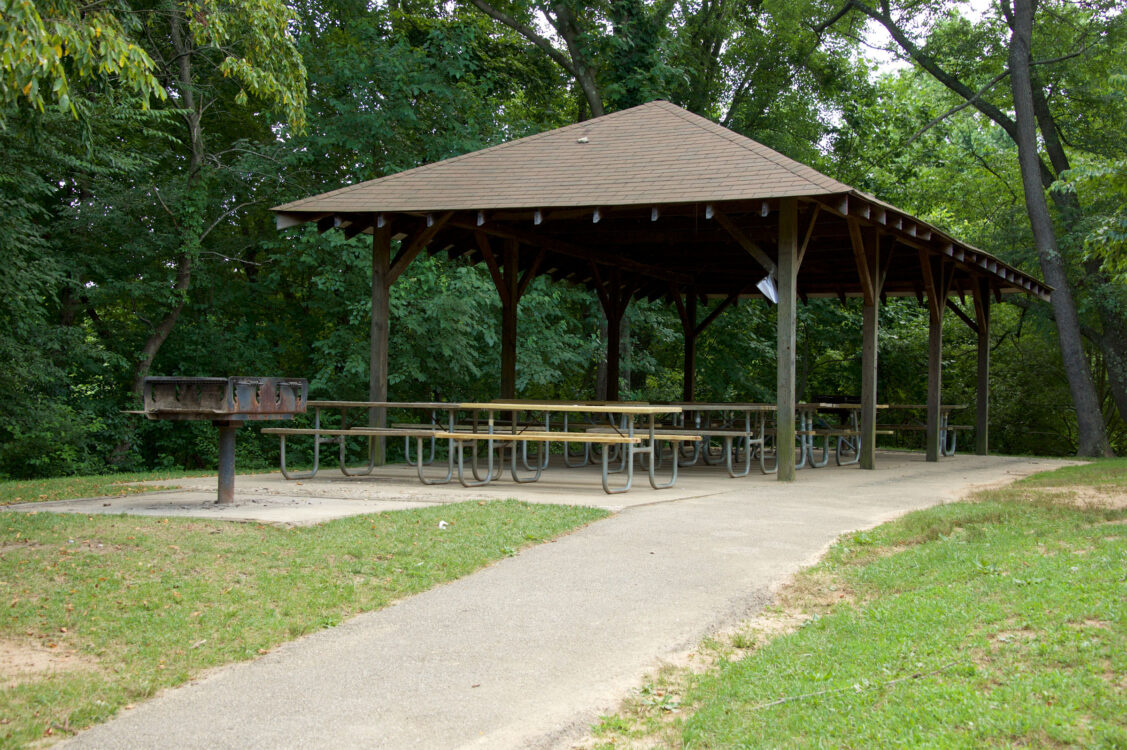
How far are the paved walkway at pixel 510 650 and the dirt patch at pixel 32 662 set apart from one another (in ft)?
1.86

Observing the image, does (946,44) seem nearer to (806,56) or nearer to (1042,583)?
(806,56)

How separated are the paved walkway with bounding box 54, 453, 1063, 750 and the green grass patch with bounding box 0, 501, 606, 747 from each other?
182 mm

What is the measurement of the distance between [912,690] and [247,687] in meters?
2.67

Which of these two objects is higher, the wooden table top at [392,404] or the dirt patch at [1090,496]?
the wooden table top at [392,404]

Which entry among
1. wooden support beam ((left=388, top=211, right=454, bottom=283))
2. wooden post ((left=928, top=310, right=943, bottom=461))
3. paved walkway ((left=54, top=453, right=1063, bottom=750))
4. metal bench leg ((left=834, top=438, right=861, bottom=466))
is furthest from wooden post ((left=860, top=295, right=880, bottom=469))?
wooden support beam ((left=388, top=211, right=454, bottom=283))

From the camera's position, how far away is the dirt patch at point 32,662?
410 cm

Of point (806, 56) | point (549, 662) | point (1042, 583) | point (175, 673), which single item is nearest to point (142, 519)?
point (175, 673)

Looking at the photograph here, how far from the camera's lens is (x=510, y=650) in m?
4.56

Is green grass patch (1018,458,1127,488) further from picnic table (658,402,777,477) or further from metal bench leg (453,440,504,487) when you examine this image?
metal bench leg (453,440,504,487)

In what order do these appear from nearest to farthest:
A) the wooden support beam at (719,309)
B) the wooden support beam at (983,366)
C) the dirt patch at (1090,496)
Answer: the dirt patch at (1090,496), the wooden support beam at (983,366), the wooden support beam at (719,309)

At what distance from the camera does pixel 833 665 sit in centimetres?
404

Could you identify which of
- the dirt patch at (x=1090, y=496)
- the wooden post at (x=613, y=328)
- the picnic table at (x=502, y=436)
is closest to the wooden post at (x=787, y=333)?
the picnic table at (x=502, y=436)

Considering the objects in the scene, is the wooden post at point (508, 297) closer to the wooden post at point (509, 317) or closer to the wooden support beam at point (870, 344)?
the wooden post at point (509, 317)

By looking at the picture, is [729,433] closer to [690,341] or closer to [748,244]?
[748,244]
